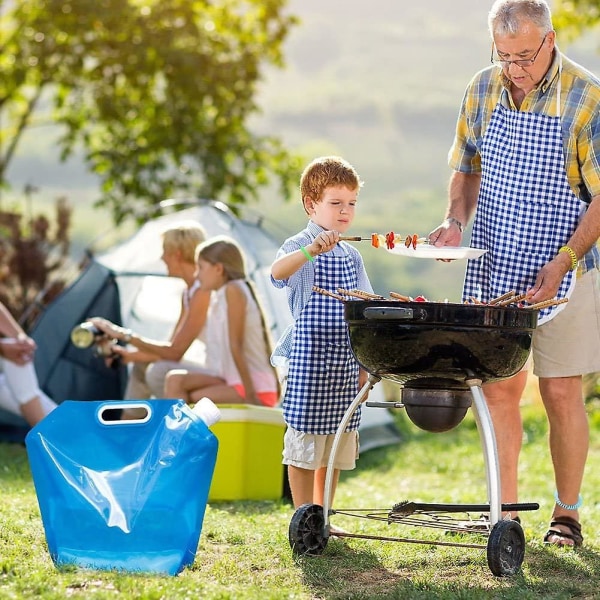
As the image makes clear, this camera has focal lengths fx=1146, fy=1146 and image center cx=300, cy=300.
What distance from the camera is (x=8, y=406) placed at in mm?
6160

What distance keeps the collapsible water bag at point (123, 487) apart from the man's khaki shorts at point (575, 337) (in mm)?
1203

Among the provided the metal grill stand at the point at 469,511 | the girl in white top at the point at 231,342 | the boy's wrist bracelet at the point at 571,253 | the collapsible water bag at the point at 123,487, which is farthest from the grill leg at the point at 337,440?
the girl in white top at the point at 231,342

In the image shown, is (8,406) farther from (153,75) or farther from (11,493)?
(153,75)

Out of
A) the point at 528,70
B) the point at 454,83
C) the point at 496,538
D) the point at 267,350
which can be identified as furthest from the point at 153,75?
the point at 454,83

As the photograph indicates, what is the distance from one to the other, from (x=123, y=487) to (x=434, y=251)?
112cm

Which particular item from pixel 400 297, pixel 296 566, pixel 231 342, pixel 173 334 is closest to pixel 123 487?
pixel 296 566

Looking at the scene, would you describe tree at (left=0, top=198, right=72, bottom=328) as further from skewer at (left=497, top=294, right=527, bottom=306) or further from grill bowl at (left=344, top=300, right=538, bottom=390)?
skewer at (left=497, top=294, right=527, bottom=306)

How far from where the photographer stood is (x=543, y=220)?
364 cm

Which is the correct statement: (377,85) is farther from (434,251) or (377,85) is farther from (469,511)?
(469,511)

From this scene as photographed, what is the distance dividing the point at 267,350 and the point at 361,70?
36.1 meters

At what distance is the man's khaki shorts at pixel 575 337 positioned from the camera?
12.1ft

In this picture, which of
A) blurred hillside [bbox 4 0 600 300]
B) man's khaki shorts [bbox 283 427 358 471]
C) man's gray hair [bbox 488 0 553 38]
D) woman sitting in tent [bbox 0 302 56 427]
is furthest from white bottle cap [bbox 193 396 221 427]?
blurred hillside [bbox 4 0 600 300]

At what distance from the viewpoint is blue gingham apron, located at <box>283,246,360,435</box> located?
367 cm

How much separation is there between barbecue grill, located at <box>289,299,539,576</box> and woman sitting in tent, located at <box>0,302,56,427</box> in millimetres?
2884
